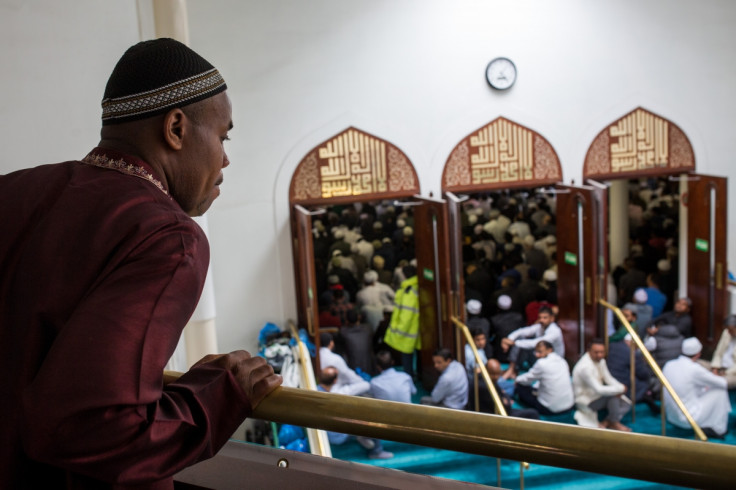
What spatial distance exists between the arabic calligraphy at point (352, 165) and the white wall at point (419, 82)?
13 centimetres

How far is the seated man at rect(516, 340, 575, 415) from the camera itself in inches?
283

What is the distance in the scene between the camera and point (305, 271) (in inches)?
292

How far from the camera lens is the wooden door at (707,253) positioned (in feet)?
27.5

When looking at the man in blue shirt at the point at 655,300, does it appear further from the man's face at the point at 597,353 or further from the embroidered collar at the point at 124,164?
the embroidered collar at the point at 124,164

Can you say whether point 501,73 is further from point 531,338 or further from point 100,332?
point 100,332

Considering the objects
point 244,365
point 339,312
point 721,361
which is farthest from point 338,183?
point 244,365

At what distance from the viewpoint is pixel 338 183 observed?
8156mm

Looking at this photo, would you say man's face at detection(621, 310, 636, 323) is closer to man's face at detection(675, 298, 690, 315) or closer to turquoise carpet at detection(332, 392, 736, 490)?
man's face at detection(675, 298, 690, 315)

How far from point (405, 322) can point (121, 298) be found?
7613 millimetres

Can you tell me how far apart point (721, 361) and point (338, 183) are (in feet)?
14.5

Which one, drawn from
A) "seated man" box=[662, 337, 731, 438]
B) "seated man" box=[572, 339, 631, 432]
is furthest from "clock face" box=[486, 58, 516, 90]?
"seated man" box=[662, 337, 731, 438]

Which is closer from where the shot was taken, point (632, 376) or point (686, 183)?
point (632, 376)

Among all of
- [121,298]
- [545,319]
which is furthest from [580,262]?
[121,298]

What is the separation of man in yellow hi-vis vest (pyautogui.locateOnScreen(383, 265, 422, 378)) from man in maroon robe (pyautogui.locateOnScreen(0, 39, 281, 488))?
7299 millimetres
